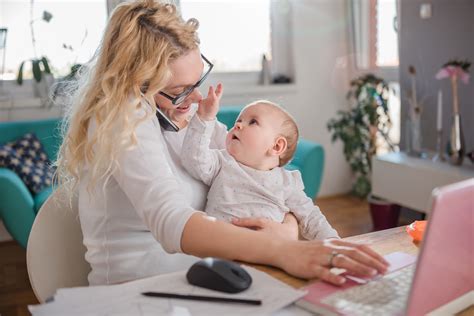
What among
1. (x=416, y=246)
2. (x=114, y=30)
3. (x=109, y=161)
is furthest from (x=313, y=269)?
(x=114, y=30)

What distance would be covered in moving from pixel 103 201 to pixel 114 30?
1.24 feet

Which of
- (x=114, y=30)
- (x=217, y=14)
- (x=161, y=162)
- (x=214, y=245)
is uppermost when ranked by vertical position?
(x=217, y=14)

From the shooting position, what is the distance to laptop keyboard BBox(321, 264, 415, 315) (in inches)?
33.1

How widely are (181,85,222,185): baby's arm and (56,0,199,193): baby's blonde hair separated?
142 millimetres

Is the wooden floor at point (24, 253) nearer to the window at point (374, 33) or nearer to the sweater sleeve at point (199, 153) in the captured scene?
the window at point (374, 33)

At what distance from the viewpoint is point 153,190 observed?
1.10 metres

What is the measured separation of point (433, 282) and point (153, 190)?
54cm

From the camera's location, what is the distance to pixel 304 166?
11.2ft

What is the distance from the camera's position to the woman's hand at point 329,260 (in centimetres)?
94

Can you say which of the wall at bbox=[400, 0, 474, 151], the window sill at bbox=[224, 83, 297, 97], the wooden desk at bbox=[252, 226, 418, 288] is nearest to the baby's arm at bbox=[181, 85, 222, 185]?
the wooden desk at bbox=[252, 226, 418, 288]

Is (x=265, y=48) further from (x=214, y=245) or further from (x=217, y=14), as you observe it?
(x=214, y=245)

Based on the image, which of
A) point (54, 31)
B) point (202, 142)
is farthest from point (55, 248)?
point (54, 31)

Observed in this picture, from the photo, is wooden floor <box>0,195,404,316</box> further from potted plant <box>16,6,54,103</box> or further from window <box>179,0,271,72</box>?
window <box>179,0,271,72</box>

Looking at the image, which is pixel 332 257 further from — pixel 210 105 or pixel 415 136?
pixel 415 136
